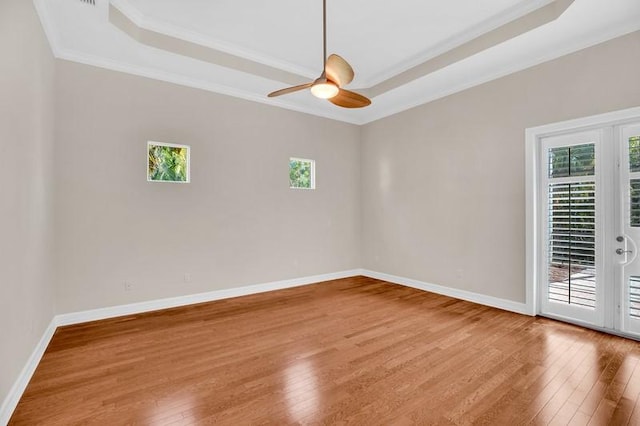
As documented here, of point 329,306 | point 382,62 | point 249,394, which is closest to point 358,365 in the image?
point 249,394

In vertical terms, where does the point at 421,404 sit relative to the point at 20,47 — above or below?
below

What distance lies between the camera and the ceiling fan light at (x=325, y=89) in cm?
285

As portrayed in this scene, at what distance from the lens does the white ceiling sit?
3131mm

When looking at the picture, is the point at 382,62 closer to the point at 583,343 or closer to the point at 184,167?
the point at 184,167

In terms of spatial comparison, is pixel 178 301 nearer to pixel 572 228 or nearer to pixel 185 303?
pixel 185 303

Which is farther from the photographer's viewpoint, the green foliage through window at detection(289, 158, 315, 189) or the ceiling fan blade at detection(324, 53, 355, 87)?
the green foliage through window at detection(289, 158, 315, 189)

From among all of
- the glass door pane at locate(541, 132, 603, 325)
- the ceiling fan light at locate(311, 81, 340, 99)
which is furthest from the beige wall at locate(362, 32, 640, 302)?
the ceiling fan light at locate(311, 81, 340, 99)

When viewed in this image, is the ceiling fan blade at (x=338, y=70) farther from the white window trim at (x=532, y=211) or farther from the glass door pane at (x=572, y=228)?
the glass door pane at (x=572, y=228)

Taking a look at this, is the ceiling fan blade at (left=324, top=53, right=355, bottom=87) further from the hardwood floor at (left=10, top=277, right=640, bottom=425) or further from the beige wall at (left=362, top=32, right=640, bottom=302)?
the hardwood floor at (left=10, top=277, right=640, bottom=425)

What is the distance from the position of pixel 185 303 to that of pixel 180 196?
1537 mm

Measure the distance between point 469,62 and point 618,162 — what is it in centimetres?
198

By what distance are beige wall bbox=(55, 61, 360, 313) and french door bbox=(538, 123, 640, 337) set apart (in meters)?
3.47

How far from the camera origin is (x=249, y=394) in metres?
2.27

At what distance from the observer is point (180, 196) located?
14.4 ft
